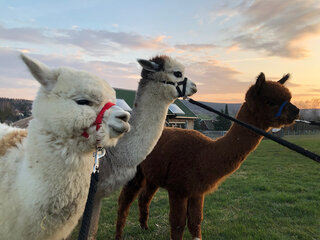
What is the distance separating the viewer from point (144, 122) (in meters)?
3.01

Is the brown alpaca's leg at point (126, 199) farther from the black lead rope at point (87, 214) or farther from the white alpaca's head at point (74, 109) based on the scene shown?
the white alpaca's head at point (74, 109)

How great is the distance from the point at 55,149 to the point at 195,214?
2.44 meters

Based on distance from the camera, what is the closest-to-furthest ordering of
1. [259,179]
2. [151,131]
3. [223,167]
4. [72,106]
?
[72,106]
[151,131]
[223,167]
[259,179]

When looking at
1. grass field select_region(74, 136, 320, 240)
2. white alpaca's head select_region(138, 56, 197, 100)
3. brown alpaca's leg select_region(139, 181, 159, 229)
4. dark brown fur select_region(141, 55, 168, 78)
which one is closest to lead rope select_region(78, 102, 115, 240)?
white alpaca's head select_region(138, 56, 197, 100)

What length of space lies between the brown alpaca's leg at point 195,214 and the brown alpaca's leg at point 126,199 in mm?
982

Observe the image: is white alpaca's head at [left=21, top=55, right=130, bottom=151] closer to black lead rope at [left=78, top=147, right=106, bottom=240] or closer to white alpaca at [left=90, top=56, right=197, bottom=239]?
black lead rope at [left=78, top=147, right=106, bottom=240]

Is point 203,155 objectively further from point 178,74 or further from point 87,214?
point 87,214

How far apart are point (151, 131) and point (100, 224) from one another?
8.61 feet

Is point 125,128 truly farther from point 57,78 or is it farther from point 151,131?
point 151,131

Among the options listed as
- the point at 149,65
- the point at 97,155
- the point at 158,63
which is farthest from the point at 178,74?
the point at 97,155

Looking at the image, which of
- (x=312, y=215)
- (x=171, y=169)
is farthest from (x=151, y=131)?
(x=312, y=215)

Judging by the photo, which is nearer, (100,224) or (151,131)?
(151,131)

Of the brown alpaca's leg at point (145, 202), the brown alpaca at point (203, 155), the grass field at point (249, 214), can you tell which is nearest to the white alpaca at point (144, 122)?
the brown alpaca at point (203, 155)

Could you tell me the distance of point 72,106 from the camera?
5.38 feet
